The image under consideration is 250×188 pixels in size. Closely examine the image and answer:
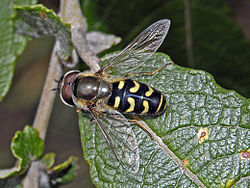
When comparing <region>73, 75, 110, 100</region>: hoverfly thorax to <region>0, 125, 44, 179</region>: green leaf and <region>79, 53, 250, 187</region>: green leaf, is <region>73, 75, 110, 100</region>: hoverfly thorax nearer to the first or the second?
<region>79, 53, 250, 187</region>: green leaf

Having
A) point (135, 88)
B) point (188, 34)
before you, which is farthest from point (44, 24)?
point (188, 34)

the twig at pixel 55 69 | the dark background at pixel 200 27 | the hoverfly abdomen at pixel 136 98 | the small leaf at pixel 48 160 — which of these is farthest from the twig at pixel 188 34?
the small leaf at pixel 48 160

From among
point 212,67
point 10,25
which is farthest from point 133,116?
point 212,67

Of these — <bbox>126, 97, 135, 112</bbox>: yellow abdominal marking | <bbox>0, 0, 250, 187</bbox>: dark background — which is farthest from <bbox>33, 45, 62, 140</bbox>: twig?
<bbox>0, 0, 250, 187</bbox>: dark background

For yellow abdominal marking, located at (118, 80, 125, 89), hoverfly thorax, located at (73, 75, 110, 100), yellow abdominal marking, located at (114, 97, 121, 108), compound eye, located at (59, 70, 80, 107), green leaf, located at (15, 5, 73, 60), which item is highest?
green leaf, located at (15, 5, 73, 60)

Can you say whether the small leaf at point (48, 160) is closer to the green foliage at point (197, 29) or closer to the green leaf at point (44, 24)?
the green leaf at point (44, 24)

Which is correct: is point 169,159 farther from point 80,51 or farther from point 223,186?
point 80,51

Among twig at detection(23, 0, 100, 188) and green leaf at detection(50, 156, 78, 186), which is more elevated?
twig at detection(23, 0, 100, 188)

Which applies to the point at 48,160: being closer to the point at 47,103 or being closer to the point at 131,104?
the point at 47,103
